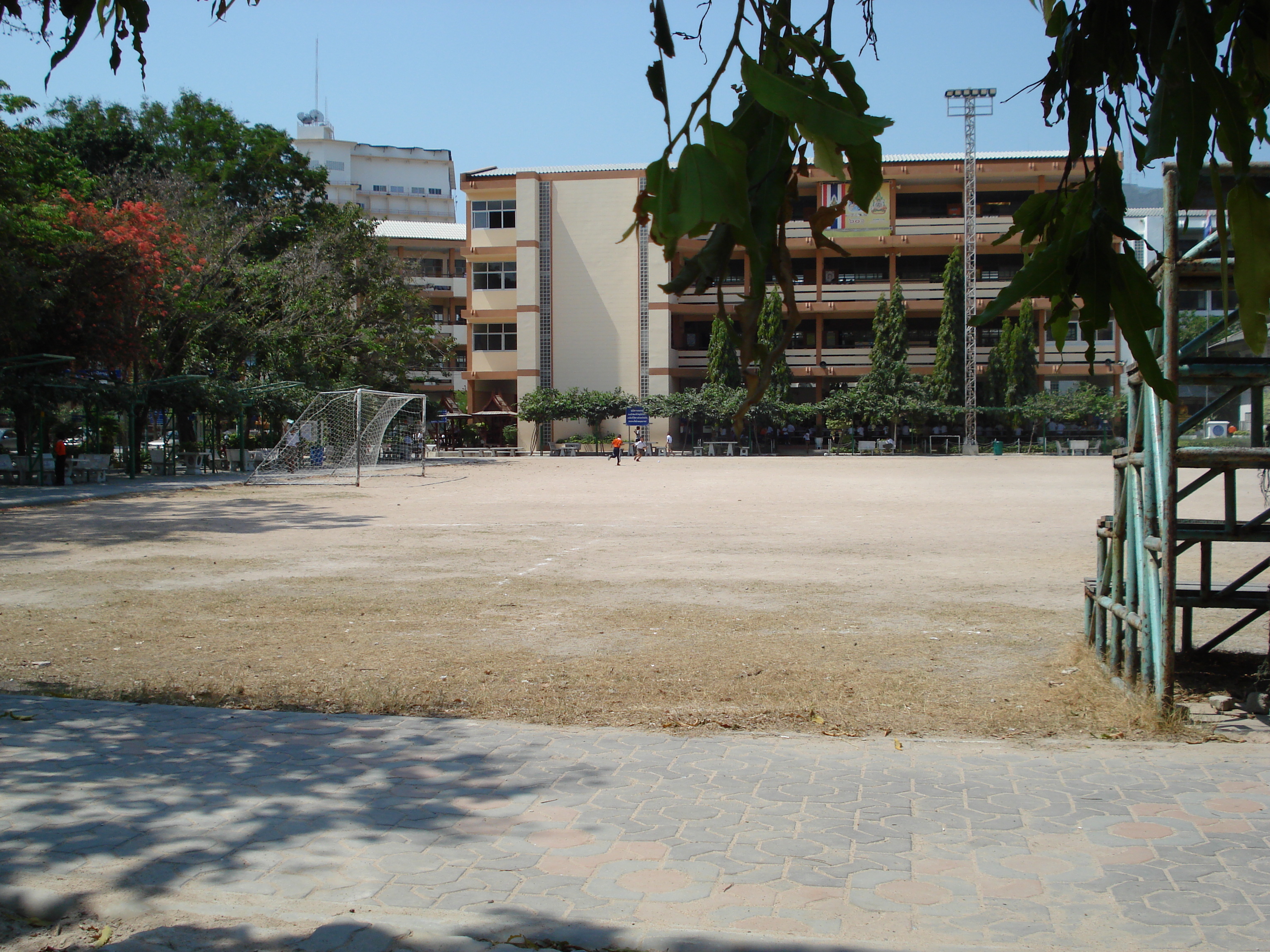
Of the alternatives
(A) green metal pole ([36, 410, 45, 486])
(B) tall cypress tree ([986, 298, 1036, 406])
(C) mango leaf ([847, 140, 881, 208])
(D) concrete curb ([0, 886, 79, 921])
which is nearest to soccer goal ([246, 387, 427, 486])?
(A) green metal pole ([36, 410, 45, 486])

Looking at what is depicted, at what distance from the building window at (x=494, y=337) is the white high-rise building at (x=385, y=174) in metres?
29.6

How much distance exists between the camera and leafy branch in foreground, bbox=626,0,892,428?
1.73 meters

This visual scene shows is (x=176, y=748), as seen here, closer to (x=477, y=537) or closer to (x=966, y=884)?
(x=966, y=884)

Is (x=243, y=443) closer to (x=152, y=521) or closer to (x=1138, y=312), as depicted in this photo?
(x=152, y=521)

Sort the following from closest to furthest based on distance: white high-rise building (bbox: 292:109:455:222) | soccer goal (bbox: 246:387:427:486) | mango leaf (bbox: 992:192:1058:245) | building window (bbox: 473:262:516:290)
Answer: mango leaf (bbox: 992:192:1058:245), soccer goal (bbox: 246:387:427:486), building window (bbox: 473:262:516:290), white high-rise building (bbox: 292:109:455:222)

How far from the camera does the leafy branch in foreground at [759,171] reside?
1.73 metres

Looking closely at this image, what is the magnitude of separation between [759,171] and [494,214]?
56.5 meters

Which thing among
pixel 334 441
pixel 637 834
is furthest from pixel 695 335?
pixel 637 834

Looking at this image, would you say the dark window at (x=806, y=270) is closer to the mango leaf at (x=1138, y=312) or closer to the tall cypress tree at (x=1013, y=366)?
the tall cypress tree at (x=1013, y=366)

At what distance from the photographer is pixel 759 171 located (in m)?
1.86

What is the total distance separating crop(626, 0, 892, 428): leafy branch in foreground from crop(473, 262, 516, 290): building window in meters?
55.7

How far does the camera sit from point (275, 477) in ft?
101

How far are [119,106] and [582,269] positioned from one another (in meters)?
23.0

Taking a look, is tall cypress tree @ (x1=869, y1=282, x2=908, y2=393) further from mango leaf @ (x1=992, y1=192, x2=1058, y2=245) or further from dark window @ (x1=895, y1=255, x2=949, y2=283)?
mango leaf @ (x1=992, y1=192, x2=1058, y2=245)
